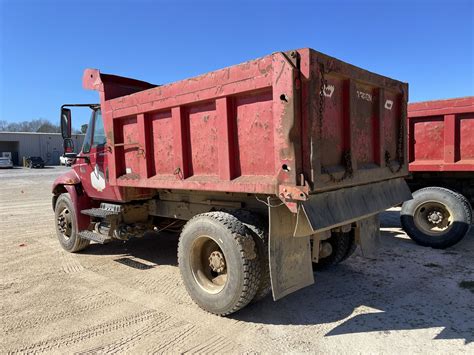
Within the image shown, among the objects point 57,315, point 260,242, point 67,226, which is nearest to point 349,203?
point 260,242

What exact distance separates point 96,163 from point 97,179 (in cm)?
25

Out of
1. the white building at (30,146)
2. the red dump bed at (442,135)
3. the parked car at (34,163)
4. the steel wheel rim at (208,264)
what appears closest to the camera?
the steel wheel rim at (208,264)

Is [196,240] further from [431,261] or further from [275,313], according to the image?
[431,261]

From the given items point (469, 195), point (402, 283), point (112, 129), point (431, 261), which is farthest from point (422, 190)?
point (112, 129)

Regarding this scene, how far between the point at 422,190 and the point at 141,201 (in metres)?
4.70

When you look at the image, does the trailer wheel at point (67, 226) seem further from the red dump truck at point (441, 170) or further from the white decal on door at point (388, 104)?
the red dump truck at point (441, 170)

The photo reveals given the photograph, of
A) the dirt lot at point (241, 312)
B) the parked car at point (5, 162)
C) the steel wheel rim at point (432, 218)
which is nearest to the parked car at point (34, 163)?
the parked car at point (5, 162)

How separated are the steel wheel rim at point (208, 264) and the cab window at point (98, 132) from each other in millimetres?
2526

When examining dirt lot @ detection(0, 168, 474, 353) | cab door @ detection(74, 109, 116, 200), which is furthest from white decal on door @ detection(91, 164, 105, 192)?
dirt lot @ detection(0, 168, 474, 353)

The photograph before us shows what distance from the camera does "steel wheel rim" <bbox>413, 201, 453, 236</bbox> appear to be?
6383mm

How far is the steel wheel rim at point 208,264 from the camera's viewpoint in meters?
4.00

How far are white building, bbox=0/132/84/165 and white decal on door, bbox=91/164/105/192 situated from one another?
51699 mm

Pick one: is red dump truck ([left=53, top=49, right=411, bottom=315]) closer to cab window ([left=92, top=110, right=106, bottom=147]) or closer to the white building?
cab window ([left=92, top=110, right=106, bottom=147])

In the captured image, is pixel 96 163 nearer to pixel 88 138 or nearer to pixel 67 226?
pixel 88 138
